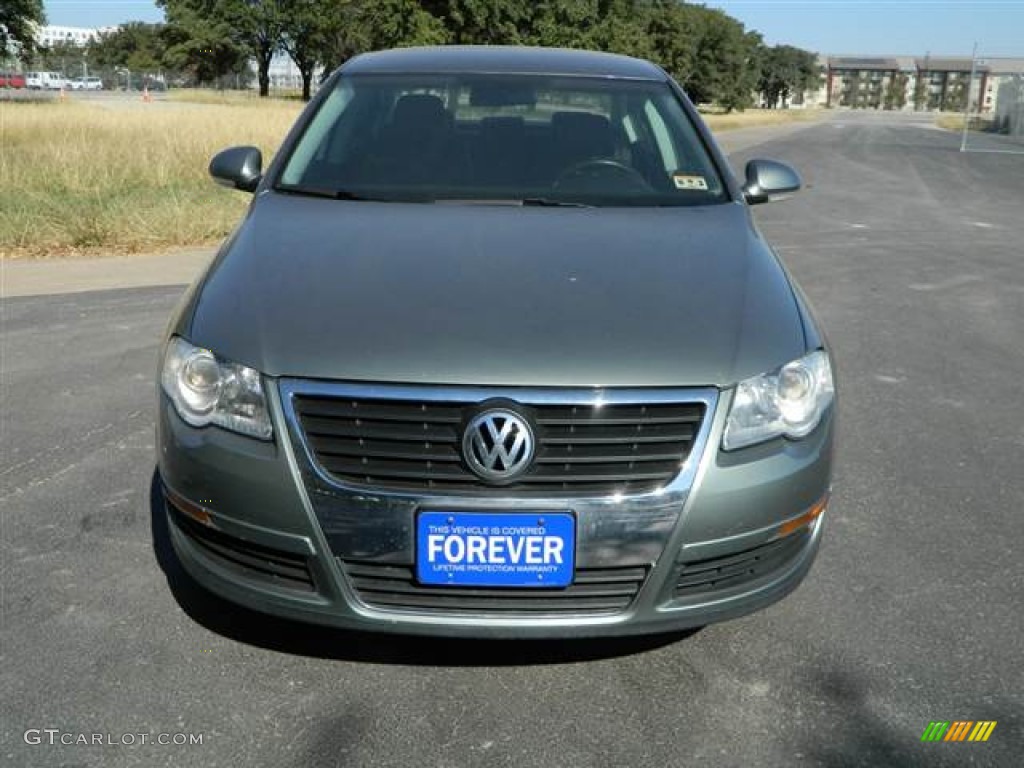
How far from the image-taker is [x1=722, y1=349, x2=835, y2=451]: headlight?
7.80 ft

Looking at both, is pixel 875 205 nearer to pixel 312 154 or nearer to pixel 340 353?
pixel 312 154

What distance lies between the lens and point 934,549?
3432mm

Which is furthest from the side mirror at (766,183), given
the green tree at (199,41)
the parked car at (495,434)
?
the green tree at (199,41)

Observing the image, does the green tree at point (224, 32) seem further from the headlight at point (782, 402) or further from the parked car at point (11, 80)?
the headlight at point (782, 402)

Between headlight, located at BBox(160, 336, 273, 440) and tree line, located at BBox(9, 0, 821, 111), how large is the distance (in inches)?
1750

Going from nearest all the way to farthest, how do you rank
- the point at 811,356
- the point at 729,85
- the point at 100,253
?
the point at 811,356 → the point at 100,253 → the point at 729,85

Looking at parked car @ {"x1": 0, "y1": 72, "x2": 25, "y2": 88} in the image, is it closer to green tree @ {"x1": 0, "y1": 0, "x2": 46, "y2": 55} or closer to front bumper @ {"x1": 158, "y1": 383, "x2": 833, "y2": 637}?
green tree @ {"x1": 0, "y1": 0, "x2": 46, "y2": 55}

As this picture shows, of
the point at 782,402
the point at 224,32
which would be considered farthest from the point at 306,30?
the point at 782,402

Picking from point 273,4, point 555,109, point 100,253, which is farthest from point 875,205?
point 273,4

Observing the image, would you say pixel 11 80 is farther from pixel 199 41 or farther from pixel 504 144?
pixel 504 144

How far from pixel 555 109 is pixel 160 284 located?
4.83 metres

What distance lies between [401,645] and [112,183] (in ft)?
36.1

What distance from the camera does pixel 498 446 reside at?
2.24 meters

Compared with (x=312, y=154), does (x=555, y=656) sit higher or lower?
lower
